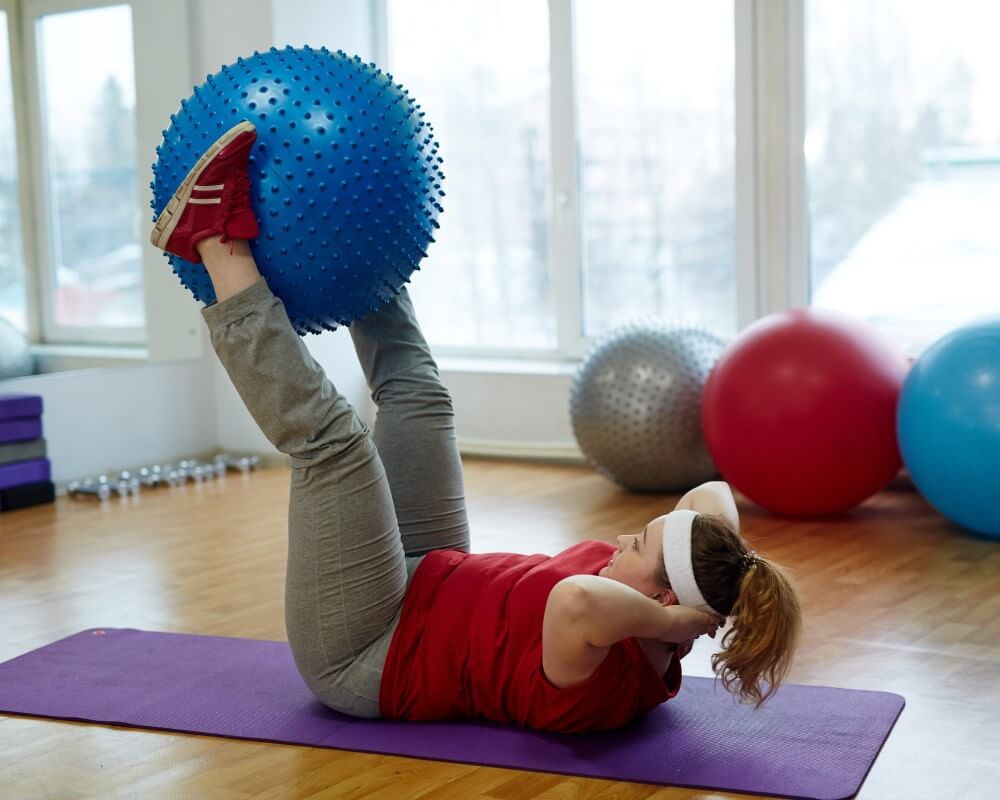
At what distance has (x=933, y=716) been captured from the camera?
239 cm

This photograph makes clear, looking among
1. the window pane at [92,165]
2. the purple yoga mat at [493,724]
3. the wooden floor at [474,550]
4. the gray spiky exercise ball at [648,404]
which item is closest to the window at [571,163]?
the gray spiky exercise ball at [648,404]

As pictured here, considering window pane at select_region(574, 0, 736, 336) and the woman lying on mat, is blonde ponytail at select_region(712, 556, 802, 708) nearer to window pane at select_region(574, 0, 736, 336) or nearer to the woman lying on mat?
the woman lying on mat

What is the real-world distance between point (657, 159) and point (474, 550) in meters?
1.95

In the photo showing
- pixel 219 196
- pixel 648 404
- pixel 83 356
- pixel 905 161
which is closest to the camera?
pixel 219 196

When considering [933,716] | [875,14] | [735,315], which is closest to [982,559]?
[933,716]

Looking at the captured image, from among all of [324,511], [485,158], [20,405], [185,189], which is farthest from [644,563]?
[485,158]

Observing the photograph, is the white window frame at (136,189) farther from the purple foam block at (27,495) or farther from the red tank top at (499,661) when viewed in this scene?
the red tank top at (499,661)

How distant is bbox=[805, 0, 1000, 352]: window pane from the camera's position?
451 cm

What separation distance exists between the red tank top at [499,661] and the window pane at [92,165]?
3.06 metres

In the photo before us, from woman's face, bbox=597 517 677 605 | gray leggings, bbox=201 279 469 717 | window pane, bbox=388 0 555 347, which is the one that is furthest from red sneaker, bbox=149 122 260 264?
window pane, bbox=388 0 555 347

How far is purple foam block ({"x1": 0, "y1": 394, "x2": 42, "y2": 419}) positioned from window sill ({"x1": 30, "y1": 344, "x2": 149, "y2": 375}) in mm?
200

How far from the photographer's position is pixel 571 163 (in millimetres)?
5309

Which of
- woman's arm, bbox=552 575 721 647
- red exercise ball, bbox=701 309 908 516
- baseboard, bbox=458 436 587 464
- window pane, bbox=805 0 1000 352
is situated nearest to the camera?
woman's arm, bbox=552 575 721 647

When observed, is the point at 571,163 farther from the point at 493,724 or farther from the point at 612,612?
the point at 612,612
